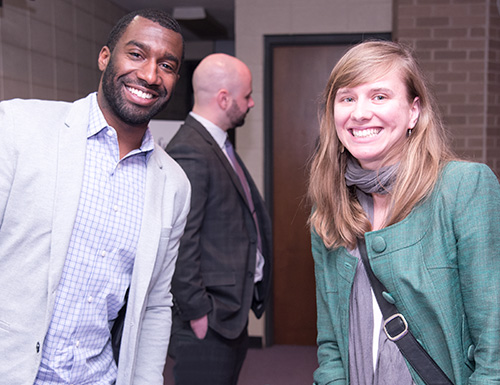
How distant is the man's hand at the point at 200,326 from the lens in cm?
211

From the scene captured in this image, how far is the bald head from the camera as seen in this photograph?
7.93 feet

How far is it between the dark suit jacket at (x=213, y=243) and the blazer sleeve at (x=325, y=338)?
0.84 meters

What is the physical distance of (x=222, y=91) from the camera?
7.99 feet

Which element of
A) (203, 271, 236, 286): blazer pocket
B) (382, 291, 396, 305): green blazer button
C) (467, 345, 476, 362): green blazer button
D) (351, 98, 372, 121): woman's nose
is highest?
(351, 98, 372, 121): woman's nose

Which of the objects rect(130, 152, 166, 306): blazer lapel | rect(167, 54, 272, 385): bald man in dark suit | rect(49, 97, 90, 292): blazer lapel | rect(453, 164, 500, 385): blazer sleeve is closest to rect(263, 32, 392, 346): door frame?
rect(167, 54, 272, 385): bald man in dark suit

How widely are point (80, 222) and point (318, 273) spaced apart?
2.14ft

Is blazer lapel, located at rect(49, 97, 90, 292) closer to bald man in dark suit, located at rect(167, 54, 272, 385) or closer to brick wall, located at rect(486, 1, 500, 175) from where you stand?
bald man in dark suit, located at rect(167, 54, 272, 385)

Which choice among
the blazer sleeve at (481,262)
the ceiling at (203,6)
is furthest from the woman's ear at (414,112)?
the ceiling at (203,6)

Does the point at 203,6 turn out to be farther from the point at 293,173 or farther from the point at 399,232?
the point at 399,232

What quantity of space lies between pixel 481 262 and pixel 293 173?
10.1 ft

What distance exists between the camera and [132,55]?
1.39 m

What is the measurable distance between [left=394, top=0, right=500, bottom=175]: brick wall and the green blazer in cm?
236

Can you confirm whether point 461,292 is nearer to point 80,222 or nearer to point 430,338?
point 430,338

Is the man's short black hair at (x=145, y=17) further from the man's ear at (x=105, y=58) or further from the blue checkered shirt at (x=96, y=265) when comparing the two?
the blue checkered shirt at (x=96, y=265)
